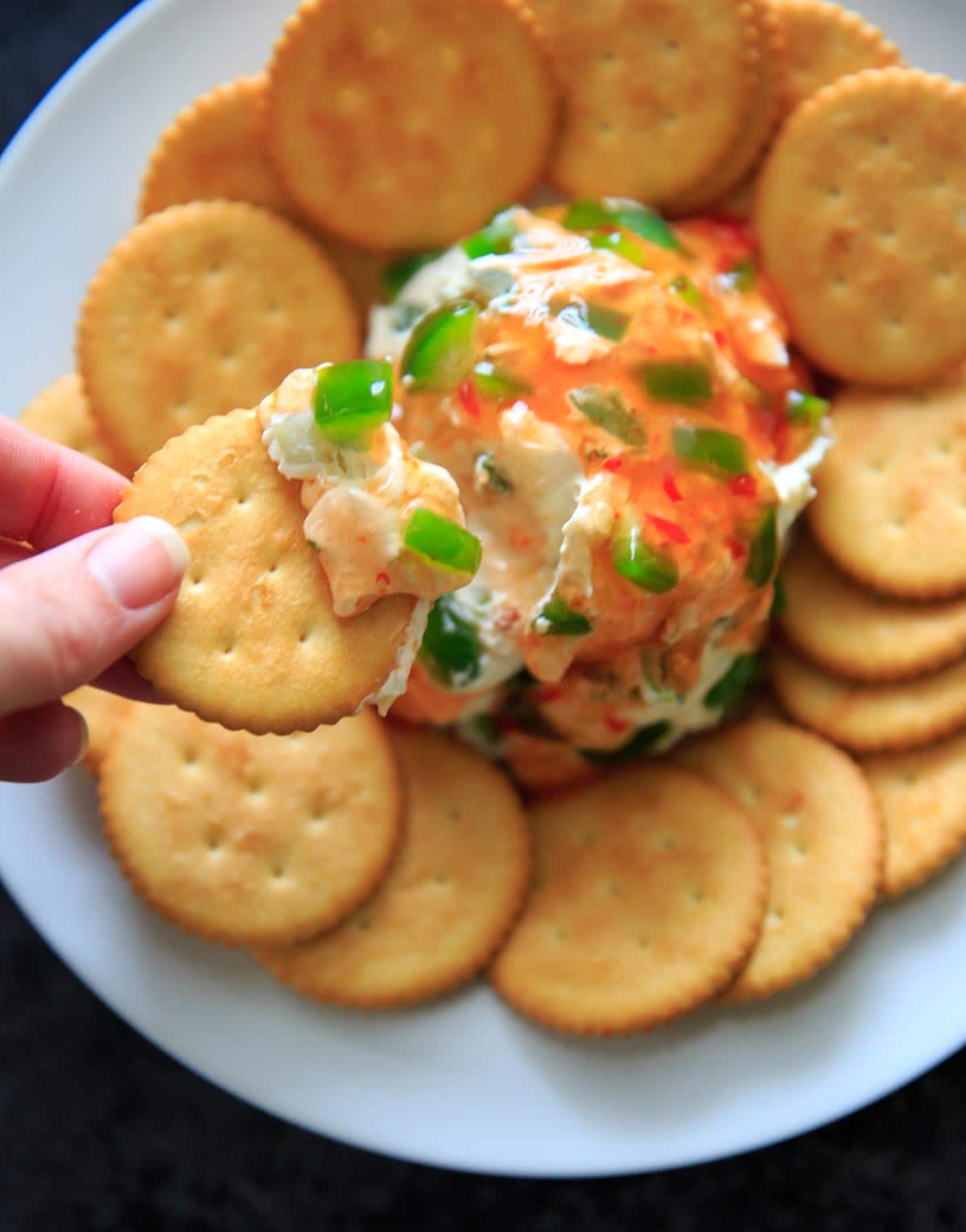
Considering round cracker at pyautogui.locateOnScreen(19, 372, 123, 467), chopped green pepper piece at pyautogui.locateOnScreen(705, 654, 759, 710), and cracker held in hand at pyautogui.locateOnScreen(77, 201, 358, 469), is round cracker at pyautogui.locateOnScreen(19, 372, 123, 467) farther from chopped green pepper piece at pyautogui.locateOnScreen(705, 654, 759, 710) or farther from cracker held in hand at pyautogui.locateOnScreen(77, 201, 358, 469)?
chopped green pepper piece at pyautogui.locateOnScreen(705, 654, 759, 710)

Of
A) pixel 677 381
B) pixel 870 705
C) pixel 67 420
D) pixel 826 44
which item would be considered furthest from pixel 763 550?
pixel 67 420

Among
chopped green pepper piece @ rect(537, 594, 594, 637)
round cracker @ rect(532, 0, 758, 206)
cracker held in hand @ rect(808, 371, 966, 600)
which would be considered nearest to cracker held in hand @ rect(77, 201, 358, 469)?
round cracker @ rect(532, 0, 758, 206)

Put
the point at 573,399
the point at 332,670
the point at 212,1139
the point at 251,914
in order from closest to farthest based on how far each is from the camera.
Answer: the point at 332,670
the point at 573,399
the point at 251,914
the point at 212,1139

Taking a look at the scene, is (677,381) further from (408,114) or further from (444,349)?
(408,114)

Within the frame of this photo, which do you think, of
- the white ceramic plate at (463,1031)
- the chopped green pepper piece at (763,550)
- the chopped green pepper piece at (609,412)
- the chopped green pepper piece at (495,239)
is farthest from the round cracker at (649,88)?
the chopped green pepper piece at (763,550)

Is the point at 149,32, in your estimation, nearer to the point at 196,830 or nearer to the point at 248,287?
the point at 248,287

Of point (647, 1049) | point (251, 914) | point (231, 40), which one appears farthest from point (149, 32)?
point (647, 1049)
